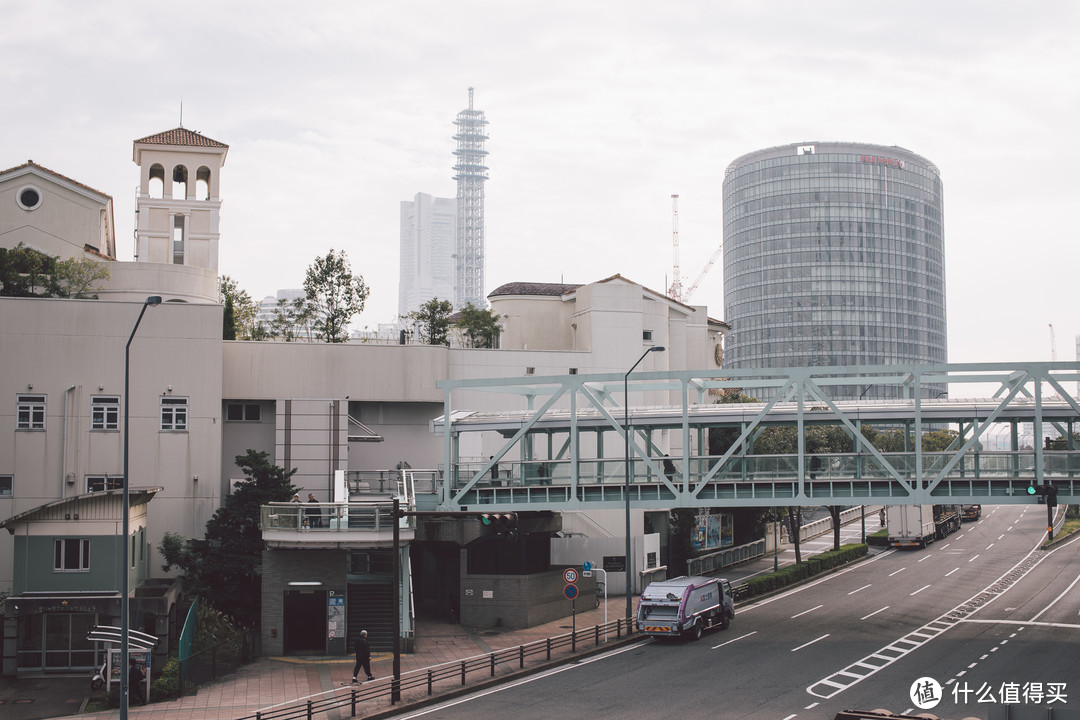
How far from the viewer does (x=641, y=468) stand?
41.3 m

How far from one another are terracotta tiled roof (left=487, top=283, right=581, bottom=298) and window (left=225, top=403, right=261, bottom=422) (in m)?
21.3

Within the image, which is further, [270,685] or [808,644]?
[808,644]

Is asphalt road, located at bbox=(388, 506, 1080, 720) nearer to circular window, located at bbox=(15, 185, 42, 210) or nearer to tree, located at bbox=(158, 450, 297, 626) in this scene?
tree, located at bbox=(158, 450, 297, 626)

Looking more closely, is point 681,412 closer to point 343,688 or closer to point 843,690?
point 843,690

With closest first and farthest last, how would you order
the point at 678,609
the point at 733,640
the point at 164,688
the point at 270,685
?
the point at 164,688 < the point at 270,685 < the point at 678,609 < the point at 733,640

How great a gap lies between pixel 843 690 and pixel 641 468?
14.0 meters

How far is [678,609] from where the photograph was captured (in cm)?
3631

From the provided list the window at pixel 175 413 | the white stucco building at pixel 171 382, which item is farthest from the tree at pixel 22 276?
the window at pixel 175 413

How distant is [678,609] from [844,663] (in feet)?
19.3

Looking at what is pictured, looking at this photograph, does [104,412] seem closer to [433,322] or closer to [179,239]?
[179,239]

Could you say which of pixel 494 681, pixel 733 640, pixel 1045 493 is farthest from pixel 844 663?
pixel 494 681

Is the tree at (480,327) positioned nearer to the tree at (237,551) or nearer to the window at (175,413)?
→ the window at (175,413)

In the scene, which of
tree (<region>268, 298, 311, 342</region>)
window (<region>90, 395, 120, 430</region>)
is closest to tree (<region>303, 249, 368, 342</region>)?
tree (<region>268, 298, 311, 342</region>)

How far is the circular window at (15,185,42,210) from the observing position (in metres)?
54.3
